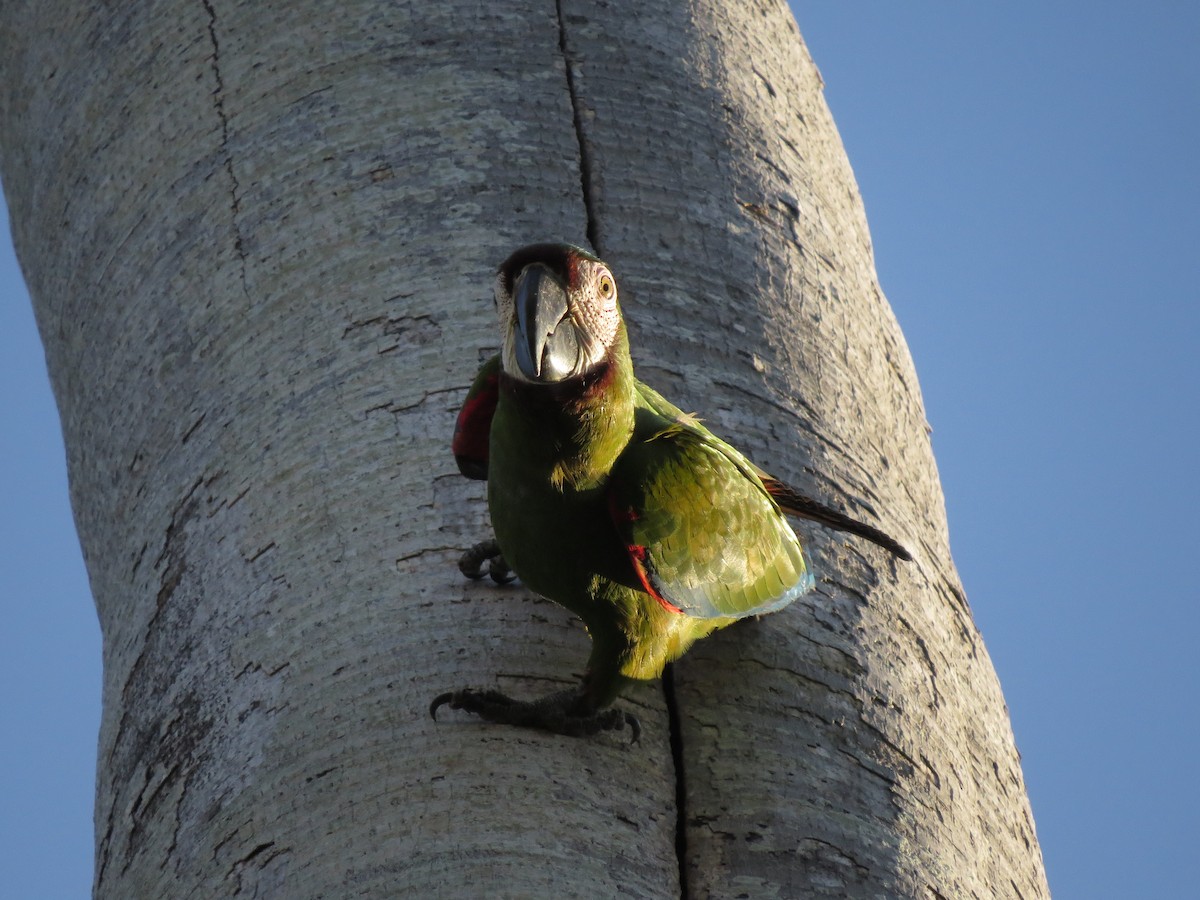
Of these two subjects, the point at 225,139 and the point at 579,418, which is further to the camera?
the point at 225,139

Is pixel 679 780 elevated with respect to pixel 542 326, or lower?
lower

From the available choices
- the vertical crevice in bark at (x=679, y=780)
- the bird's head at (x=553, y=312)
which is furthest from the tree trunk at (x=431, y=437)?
the bird's head at (x=553, y=312)

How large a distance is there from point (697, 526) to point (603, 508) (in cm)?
19

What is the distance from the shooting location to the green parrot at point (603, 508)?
7.68 feet

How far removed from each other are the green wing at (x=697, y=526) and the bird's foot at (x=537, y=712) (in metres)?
0.25

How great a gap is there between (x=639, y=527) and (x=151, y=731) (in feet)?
3.66

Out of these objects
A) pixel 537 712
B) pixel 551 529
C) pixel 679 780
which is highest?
pixel 551 529

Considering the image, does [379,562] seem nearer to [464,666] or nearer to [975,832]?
[464,666]

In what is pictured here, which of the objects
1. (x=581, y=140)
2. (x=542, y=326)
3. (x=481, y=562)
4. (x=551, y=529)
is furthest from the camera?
(x=581, y=140)

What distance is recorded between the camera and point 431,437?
9.18ft

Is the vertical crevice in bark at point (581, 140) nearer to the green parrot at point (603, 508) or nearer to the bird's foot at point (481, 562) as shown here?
the green parrot at point (603, 508)

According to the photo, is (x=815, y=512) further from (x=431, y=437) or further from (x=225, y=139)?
(x=225, y=139)

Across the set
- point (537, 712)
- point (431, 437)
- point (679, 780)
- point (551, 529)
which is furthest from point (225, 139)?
point (679, 780)

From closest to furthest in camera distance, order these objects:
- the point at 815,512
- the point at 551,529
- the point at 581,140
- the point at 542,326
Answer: the point at 542,326 → the point at 551,529 → the point at 815,512 → the point at 581,140
